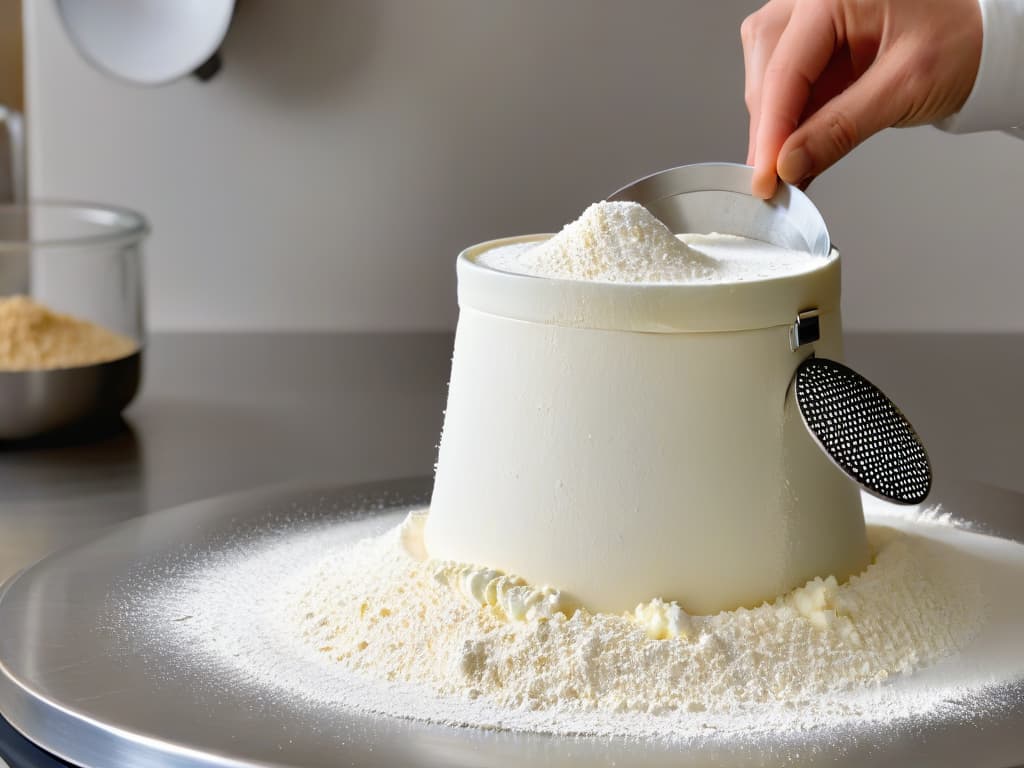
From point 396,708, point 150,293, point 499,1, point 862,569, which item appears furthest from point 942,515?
point 150,293

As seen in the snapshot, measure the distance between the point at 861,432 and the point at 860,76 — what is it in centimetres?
25

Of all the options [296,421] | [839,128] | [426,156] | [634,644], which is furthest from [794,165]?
[426,156]

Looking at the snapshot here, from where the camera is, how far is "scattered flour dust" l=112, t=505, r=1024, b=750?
0.61m

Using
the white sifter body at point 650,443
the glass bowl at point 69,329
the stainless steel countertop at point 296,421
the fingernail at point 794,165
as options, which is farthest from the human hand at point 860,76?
the glass bowl at point 69,329

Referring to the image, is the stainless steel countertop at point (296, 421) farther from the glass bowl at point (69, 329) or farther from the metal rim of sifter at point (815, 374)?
the metal rim of sifter at point (815, 374)

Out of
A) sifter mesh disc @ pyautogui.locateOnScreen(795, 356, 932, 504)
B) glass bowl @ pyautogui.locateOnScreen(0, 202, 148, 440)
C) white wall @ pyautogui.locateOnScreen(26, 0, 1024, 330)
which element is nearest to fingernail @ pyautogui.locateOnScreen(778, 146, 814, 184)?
sifter mesh disc @ pyautogui.locateOnScreen(795, 356, 932, 504)

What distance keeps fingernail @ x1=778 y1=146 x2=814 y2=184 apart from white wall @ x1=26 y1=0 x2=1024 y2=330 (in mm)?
855

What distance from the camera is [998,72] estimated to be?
0.82m

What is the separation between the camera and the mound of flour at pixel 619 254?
694mm

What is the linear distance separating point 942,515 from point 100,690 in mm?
583

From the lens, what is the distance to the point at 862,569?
0.75 meters

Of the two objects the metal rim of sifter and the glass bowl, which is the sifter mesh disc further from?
the glass bowl

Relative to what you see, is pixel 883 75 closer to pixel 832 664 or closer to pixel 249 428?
pixel 832 664

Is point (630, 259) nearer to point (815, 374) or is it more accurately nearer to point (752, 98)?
point (815, 374)
